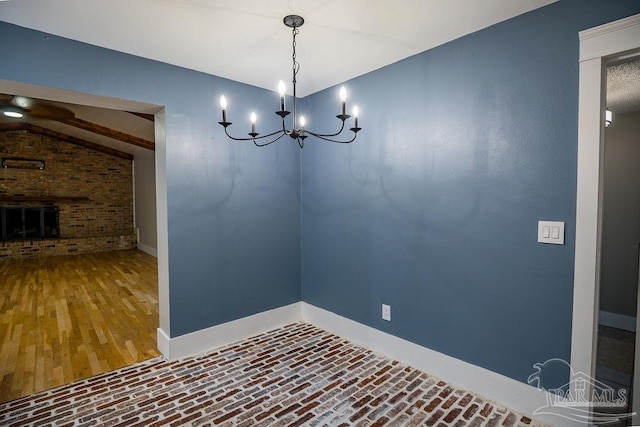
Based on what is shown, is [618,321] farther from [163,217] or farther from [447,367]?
[163,217]

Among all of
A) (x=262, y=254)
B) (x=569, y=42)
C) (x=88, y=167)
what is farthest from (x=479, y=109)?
(x=88, y=167)

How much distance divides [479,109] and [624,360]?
245 cm

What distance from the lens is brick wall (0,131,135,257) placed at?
6.90 m

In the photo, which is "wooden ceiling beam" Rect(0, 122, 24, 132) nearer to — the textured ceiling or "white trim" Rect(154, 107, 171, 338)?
"white trim" Rect(154, 107, 171, 338)

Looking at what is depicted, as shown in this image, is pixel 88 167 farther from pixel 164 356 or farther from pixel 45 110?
pixel 164 356

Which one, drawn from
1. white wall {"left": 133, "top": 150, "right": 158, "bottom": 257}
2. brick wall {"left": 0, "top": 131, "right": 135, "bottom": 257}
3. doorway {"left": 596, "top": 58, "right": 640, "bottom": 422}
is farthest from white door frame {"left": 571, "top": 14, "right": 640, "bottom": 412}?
brick wall {"left": 0, "top": 131, "right": 135, "bottom": 257}

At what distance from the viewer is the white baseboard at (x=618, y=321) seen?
3.25 meters

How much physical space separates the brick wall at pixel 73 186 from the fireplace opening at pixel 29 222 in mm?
128

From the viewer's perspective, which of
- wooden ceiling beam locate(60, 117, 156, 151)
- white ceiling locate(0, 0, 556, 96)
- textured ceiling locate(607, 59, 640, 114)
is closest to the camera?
white ceiling locate(0, 0, 556, 96)

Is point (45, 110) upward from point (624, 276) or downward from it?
upward

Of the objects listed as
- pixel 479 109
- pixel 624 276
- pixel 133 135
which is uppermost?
pixel 133 135

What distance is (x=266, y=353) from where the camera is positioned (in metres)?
2.69

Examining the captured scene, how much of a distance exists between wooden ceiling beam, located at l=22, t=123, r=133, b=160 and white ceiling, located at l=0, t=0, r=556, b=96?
6698mm

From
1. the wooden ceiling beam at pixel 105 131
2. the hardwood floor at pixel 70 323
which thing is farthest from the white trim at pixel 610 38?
the wooden ceiling beam at pixel 105 131
